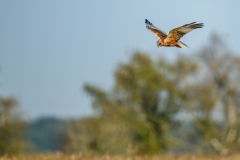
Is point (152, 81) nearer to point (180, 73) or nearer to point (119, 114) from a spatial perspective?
point (180, 73)

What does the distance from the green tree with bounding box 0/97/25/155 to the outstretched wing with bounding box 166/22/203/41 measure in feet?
88.0

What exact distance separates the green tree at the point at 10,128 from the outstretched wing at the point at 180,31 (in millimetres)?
26831

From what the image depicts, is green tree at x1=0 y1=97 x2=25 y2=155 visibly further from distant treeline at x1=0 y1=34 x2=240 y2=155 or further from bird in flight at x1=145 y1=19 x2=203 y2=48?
bird in flight at x1=145 y1=19 x2=203 y2=48

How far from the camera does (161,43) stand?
8609 millimetres

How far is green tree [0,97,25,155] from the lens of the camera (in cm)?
3612

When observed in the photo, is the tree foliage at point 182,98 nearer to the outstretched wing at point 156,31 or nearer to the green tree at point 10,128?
the green tree at point 10,128

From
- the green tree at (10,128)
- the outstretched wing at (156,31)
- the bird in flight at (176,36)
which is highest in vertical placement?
the green tree at (10,128)

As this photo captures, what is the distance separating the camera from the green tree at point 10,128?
3612cm

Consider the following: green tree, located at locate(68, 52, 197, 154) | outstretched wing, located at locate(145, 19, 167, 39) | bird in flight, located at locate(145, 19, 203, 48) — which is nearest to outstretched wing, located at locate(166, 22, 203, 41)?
bird in flight, located at locate(145, 19, 203, 48)

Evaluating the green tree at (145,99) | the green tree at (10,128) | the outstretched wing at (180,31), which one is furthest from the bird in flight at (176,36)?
the green tree at (145,99)

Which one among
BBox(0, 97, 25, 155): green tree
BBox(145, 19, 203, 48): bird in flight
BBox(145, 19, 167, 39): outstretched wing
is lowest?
BBox(145, 19, 203, 48): bird in flight

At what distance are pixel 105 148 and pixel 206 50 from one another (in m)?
18.3

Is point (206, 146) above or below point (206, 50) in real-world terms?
below

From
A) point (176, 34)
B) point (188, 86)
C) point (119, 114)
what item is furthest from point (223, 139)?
point (176, 34)
